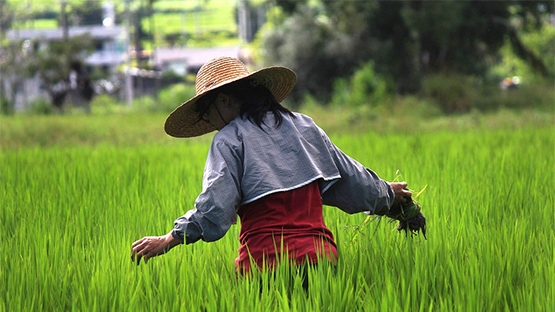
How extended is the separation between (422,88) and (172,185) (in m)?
12.0

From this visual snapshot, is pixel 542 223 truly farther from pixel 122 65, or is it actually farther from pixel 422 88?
pixel 122 65

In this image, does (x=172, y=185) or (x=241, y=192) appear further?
(x=172, y=185)

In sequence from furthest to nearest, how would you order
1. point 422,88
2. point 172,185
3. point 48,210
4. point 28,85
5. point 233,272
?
point 28,85, point 422,88, point 172,185, point 48,210, point 233,272

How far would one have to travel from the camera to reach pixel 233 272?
2.48 m

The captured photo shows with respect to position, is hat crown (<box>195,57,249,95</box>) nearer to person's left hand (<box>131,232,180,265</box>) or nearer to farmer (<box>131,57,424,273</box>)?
farmer (<box>131,57,424,273</box>)

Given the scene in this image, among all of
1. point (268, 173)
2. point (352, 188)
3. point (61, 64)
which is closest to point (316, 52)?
point (61, 64)

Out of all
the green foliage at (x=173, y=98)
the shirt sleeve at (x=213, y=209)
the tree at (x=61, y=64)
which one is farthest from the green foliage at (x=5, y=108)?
the shirt sleeve at (x=213, y=209)

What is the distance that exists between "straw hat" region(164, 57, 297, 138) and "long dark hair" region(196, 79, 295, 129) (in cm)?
3

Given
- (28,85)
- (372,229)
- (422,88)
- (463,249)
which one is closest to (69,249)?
(372,229)

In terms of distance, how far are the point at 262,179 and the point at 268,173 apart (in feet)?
0.10

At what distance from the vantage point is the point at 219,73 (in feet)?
7.78

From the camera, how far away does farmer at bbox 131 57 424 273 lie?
2.18 metres

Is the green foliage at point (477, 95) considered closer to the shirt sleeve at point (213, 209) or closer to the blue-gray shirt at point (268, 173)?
the blue-gray shirt at point (268, 173)

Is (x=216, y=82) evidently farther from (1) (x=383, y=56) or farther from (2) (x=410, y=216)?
(1) (x=383, y=56)
